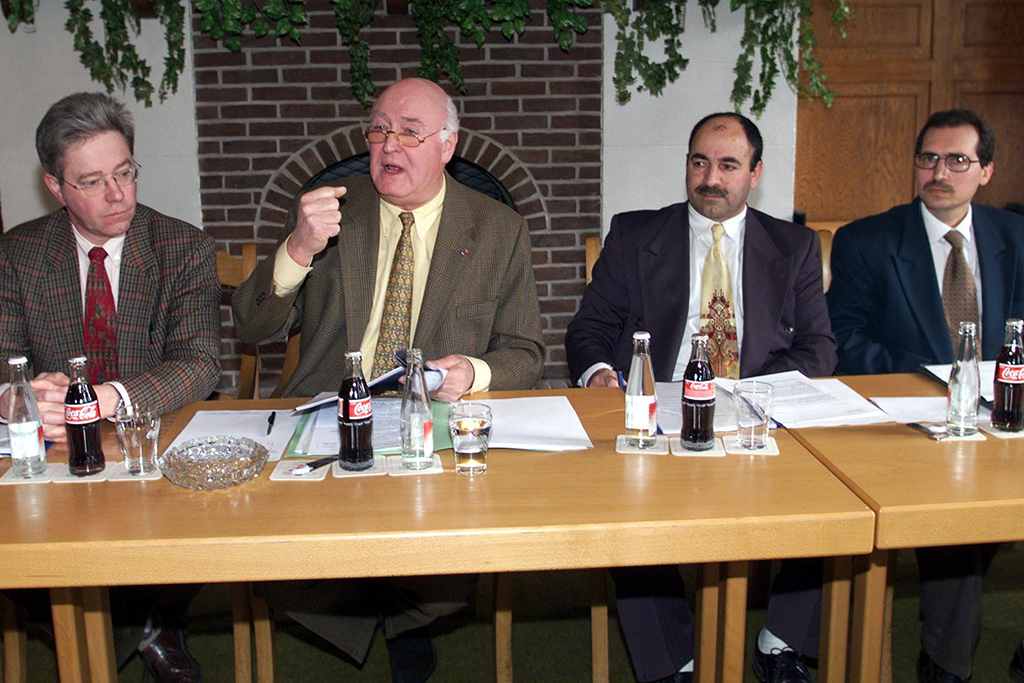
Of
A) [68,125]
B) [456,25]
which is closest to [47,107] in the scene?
[456,25]

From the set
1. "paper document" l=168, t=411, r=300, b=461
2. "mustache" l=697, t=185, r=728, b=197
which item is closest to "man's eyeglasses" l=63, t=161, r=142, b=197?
"paper document" l=168, t=411, r=300, b=461

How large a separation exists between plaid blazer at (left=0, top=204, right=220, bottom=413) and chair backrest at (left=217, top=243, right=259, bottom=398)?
29cm

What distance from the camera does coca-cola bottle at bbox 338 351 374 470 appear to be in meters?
1.40

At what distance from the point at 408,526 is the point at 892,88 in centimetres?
353

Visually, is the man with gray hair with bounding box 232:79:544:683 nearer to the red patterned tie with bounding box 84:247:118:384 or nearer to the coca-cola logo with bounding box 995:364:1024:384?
the red patterned tie with bounding box 84:247:118:384

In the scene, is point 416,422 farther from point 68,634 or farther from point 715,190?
point 715,190

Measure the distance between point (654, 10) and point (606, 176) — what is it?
0.66 m

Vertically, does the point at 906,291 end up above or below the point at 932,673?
above

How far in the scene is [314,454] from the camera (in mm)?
1486

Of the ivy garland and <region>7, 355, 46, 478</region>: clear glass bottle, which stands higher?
the ivy garland

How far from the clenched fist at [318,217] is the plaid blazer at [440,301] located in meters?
0.20

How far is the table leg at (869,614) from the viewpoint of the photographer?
1450 mm

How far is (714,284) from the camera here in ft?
7.77

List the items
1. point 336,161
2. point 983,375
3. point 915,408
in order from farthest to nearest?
1. point 336,161
2. point 983,375
3. point 915,408
